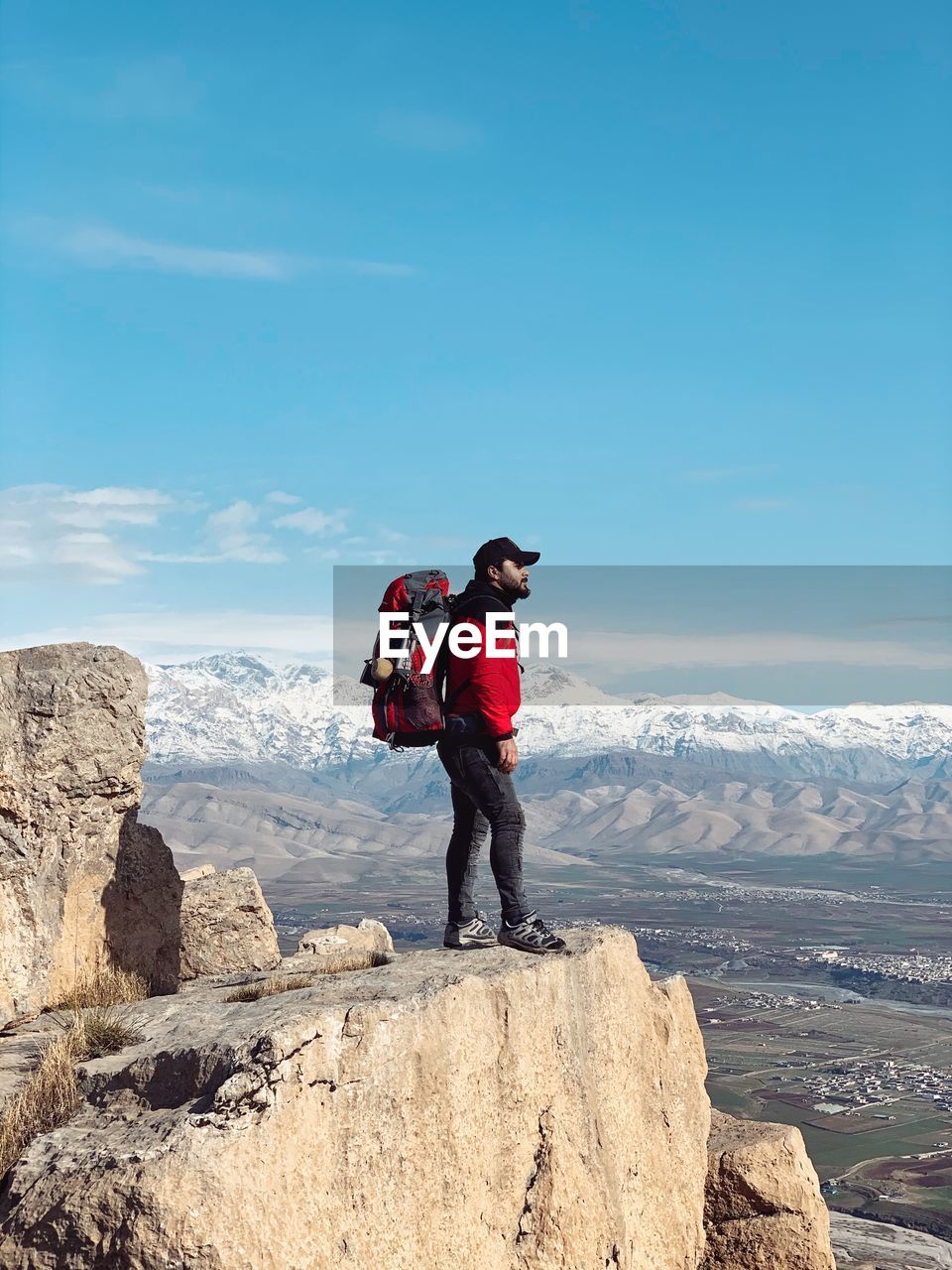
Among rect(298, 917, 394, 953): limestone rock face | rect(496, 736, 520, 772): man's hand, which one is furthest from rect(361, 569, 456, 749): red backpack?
rect(298, 917, 394, 953): limestone rock face

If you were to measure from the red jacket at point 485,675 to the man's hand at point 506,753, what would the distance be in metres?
0.06

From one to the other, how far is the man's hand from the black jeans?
0.08m

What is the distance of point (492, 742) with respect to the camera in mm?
11898

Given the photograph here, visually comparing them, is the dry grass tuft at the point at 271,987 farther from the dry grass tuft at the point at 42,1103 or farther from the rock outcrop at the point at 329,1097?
the dry grass tuft at the point at 42,1103

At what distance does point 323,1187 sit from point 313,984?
2857 mm

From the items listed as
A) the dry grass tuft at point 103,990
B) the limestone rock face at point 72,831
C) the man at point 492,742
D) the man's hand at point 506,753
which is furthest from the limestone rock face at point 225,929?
the man's hand at point 506,753

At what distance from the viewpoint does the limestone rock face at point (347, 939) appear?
1936cm

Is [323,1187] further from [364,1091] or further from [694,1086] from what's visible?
[694,1086]

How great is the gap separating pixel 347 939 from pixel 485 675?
10.0 m

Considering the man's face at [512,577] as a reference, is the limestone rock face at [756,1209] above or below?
below

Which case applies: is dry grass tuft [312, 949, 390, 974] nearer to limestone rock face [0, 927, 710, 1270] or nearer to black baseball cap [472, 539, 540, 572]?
limestone rock face [0, 927, 710, 1270]

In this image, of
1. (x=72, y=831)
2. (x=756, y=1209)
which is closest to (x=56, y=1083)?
(x=72, y=831)

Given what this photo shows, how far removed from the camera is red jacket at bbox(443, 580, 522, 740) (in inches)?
464

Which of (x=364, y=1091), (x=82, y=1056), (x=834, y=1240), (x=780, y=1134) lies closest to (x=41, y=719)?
(x=82, y=1056)
